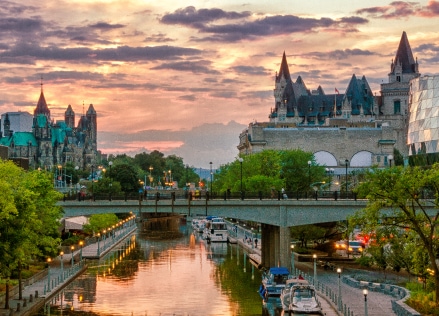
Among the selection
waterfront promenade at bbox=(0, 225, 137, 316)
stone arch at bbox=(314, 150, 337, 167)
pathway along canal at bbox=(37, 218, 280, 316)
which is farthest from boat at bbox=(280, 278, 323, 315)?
stone arch at bbox=(314, 150, 337, 167)

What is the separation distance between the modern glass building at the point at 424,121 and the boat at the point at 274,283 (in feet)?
180

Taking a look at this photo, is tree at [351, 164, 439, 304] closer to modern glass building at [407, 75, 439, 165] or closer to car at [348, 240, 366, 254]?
car at [348, 240, 366, 254]

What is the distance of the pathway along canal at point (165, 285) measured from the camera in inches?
2295

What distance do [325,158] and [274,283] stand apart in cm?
12334

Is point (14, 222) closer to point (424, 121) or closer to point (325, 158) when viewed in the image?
point (424, 121)

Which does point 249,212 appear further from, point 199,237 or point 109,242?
point 199,237

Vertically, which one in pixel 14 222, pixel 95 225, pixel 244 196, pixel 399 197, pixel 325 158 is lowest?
pixel 95 225

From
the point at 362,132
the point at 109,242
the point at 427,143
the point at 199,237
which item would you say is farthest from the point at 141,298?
the point at 362,132

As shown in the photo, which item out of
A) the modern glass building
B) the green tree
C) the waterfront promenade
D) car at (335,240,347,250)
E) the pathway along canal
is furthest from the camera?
the green tree

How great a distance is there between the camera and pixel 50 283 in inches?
2616

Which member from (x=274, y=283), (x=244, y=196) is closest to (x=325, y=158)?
(x=244, y=196)

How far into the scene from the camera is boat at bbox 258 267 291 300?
63.5 m

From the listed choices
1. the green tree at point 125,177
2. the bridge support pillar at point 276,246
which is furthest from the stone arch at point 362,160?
the bridge support pillar at point 276,246

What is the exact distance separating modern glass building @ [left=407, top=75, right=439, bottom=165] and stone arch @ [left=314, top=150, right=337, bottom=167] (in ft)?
205
